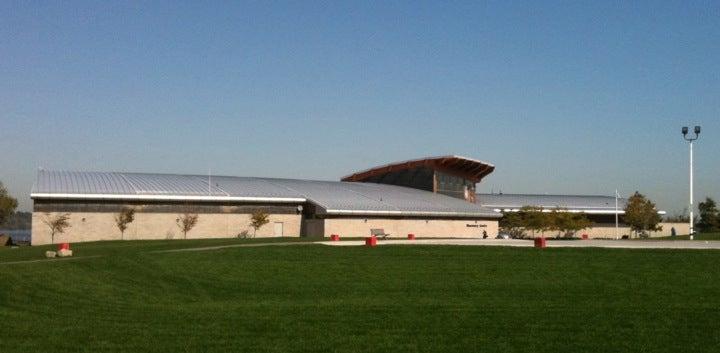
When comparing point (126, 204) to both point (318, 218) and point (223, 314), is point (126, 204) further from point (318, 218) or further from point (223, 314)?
point (223, 314)

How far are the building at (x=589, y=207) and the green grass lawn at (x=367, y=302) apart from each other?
59.2 m

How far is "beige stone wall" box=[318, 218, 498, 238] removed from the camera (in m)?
66.4

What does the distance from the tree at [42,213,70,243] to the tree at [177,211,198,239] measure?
863 cm

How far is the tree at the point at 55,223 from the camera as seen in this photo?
5900 centimetres

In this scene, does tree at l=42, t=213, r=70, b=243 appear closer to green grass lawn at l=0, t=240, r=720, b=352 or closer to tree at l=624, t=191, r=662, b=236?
green grass lawn at l=0, t=240, r=720, b=352

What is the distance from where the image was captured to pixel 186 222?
6281 cm

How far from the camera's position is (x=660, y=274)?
2767cm

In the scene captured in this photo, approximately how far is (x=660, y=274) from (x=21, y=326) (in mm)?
21043

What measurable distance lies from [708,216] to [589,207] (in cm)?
1686

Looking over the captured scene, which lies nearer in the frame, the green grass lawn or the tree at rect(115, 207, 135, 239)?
the green grass lawn

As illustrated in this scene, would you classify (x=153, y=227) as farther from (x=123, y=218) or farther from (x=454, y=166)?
(x=454, y=166)

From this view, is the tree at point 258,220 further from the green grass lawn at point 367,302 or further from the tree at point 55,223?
the green grass lawn at point 367,302

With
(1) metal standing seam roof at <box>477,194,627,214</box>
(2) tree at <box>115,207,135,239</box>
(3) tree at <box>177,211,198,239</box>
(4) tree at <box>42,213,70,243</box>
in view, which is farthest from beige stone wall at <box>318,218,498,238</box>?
(4) tree at <box>42,213,70,243</box>

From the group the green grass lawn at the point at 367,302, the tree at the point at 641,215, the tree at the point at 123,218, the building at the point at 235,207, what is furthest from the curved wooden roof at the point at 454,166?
the green grass lawn at the point at 367,302
